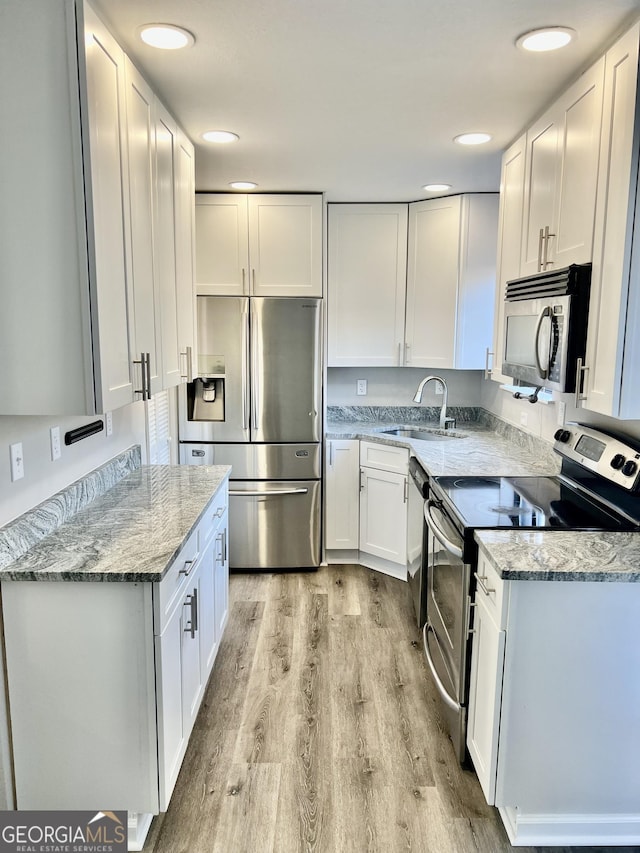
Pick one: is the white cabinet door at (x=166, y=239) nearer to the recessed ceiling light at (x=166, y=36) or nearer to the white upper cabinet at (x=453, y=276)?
the recessed ceiling light at (x=166, y=36)

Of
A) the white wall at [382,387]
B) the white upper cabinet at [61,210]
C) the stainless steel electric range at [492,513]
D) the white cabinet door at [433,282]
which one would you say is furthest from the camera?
the white wall at [382,387]

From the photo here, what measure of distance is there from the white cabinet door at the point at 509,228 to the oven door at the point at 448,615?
90cm

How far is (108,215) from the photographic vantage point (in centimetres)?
176

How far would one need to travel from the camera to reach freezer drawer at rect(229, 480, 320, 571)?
384 centimetres

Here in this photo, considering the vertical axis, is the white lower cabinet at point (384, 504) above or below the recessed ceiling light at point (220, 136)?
below

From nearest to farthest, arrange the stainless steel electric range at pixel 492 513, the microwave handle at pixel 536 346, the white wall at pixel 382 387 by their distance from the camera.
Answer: the stainless steel electric range at pixel 492 513, the microwave handle at pixel 536 346, the white wall at pixel 382 387

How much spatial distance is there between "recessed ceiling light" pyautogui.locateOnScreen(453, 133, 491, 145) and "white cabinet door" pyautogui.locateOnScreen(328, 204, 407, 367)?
1.24 meters

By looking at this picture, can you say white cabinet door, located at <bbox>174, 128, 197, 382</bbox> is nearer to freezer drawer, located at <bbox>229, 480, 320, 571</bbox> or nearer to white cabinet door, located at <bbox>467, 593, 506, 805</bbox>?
freezer drawer, located at <bbox>229, 480, 320, 571</bbox>

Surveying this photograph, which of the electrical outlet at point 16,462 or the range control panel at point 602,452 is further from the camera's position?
the range control panel at point 602,452

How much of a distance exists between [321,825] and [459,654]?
69cm

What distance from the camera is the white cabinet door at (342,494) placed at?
3.90 meters

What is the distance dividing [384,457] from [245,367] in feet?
3.31

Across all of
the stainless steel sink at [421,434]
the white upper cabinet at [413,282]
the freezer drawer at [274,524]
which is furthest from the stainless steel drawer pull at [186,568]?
the white upper cabinet at [413,282]

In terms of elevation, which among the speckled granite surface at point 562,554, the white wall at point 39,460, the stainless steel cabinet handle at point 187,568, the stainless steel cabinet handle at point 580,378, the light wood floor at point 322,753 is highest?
the stainless steel cabinet handle at point 580,378
